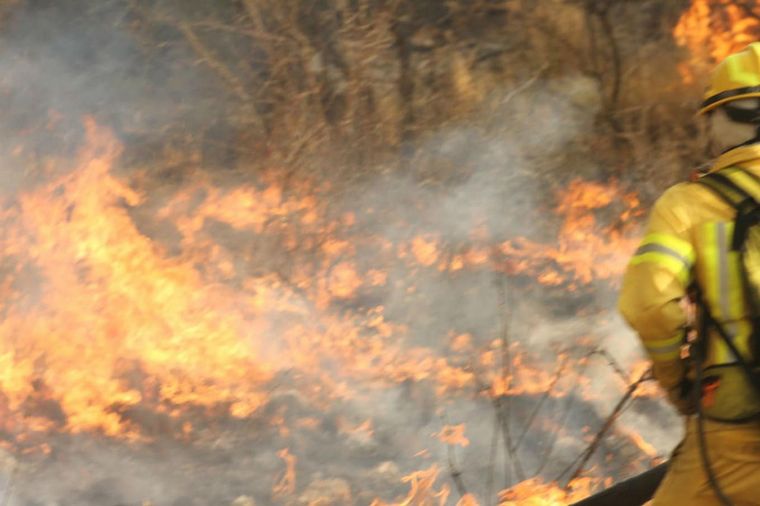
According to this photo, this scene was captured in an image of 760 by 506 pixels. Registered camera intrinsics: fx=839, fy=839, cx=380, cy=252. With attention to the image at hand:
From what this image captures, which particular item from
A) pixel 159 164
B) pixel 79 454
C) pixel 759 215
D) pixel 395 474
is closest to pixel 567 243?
pixel 395 474

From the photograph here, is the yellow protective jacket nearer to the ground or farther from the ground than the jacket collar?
nearer to the ground

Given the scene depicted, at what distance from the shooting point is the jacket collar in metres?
2.15

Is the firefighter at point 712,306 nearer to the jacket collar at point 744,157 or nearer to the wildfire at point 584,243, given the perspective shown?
the jacket collar at point 744,157

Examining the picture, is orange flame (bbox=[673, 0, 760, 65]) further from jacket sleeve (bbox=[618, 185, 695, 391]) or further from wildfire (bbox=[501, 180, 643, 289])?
jacket sleeve (bbox=[618, 185, 695, 391])

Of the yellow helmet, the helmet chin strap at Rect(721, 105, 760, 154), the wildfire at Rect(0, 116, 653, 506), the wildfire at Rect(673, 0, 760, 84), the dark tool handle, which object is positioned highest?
the wildfire at Rect(673, 0, 760, 84)

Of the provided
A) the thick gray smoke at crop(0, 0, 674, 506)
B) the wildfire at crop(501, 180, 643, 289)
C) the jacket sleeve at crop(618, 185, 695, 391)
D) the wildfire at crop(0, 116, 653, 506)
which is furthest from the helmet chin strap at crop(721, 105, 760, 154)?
the wildfire at crop(501, 180, 643, 289)

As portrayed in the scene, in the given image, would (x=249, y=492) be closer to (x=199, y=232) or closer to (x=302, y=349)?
(x=302, y=349)

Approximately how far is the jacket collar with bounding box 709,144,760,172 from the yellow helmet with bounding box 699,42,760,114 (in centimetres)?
14

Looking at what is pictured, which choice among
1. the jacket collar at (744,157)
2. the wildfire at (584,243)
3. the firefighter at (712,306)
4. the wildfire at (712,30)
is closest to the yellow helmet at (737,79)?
the firefighter at (712,306)

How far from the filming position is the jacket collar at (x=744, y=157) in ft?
7.07

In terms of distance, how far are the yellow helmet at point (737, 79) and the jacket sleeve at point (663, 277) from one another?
29 cm

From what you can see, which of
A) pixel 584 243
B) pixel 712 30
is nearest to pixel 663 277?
pixel 584 243

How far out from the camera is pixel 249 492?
4.61 meters

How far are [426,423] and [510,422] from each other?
548 mm
